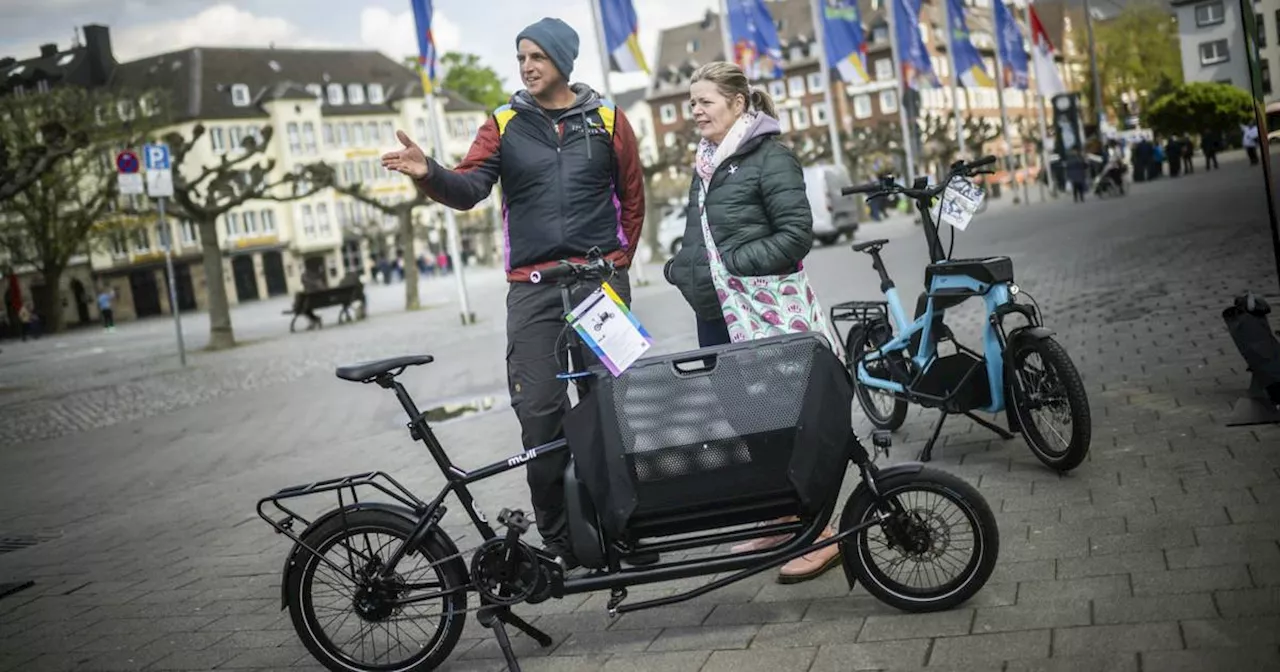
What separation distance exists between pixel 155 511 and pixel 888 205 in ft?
214

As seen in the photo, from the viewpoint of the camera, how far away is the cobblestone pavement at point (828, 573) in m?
4.03

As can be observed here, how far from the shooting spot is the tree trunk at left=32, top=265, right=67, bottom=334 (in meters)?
27.3

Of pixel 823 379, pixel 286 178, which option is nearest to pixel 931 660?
pixel 823 379

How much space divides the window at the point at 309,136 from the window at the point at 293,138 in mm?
728

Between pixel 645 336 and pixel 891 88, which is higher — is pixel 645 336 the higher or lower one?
the lower one

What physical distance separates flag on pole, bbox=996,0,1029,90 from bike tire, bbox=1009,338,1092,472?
4026 centimetres

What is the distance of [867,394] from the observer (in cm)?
765

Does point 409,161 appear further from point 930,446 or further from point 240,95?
point 240,95

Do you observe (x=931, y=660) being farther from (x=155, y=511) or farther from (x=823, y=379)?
(x=155, y=511)

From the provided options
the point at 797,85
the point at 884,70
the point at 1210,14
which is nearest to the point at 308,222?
the point at 797,85

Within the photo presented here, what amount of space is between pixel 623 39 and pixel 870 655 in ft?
73.0

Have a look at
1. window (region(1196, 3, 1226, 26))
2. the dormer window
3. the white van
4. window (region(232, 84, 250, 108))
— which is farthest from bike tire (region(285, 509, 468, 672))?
the dormer window

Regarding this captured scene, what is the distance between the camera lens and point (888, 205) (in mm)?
71062

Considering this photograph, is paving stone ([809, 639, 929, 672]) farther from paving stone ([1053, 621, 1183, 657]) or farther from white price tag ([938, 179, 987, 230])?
white price tag ([938, 179, 987, 230])
